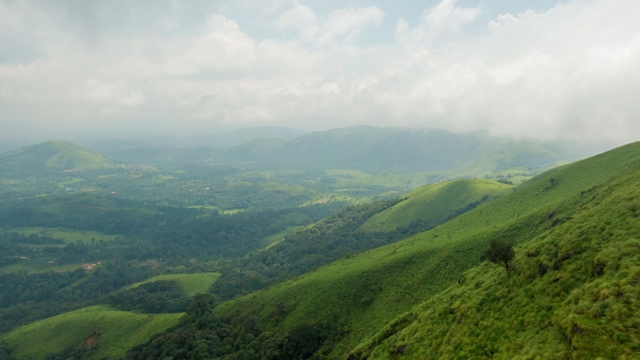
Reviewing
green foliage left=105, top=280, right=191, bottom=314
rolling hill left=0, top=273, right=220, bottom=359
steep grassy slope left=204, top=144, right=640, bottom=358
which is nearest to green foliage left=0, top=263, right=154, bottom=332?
green foliage left=105, top=280, right=191, bottom=314

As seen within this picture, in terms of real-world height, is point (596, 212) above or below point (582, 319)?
above

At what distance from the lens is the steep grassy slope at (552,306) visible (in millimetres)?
26766

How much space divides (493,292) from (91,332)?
12424 cm

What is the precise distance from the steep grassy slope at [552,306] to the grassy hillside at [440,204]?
4812 inches

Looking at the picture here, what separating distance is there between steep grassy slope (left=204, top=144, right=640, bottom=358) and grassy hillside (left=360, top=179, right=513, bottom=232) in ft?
221

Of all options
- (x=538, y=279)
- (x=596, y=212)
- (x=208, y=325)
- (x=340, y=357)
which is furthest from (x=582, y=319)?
(x=208, y=325)

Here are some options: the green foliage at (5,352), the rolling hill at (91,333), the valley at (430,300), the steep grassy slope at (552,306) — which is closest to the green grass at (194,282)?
the valley at (430,300)

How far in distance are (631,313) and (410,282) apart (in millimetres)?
45573

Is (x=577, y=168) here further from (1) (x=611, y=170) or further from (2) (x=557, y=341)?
(2) (x=557, y=341)

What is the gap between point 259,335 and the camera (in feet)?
255

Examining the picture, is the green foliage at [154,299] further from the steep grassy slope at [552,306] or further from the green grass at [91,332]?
the steep grassy slope at [552,306]

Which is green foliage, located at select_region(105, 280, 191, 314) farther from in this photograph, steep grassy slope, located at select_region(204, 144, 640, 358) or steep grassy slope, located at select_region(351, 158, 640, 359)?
steep grassy slope, located at select_region(351, 158, 640, 359)

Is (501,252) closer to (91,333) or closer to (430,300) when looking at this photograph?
(430,300)

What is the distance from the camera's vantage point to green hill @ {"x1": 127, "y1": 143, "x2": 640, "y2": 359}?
2972 cm
